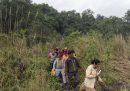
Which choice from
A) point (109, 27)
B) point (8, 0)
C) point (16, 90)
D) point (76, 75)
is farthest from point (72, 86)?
point (109, 27)

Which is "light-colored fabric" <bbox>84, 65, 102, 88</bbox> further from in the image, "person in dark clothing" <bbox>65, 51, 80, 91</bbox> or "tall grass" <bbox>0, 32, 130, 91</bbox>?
"person in dark clothing" <bbox>65, 51, 80, 91</bbox>

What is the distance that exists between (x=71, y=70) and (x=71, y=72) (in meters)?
0.08

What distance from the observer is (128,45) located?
19.8m

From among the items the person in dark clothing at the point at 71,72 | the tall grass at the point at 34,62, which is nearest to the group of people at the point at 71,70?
the person in dark clothing at the point at 71,72

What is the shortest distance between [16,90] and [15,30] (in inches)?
93.9

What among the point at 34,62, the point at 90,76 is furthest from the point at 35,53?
the point at 90,76

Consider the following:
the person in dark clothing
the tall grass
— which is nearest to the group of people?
the person in dark clothing

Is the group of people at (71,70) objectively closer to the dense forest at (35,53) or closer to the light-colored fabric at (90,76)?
the light-colored fabric at (90,76)

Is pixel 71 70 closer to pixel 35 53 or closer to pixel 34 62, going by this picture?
pixel 34 62

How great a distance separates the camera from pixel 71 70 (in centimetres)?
1306

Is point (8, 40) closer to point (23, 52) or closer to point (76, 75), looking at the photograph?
point (23, 52)

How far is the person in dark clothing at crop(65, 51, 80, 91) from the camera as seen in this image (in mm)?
12867

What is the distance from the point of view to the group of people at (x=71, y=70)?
1092 cm

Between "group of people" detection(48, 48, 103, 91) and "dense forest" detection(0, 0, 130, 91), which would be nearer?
"group of people" detection(48, 48, 103, 91)
